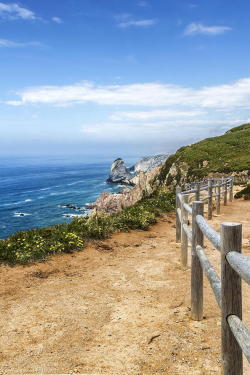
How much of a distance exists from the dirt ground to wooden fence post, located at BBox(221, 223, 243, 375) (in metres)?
1.12

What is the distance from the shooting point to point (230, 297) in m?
3.32

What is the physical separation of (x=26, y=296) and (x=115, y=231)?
6084 millimetres

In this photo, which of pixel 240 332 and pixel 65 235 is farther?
pixel 65 235

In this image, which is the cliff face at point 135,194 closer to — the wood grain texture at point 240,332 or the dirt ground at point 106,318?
the dirt ground at point 106,318

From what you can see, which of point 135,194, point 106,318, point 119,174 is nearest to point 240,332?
point 106,318

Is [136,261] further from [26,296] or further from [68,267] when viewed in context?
[26,296]

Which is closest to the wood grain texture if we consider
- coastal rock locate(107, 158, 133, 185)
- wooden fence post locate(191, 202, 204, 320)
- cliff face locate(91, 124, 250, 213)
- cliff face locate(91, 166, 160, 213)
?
wooden fence post locate(191, 202, 204, 320)

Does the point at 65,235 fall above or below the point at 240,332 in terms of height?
below

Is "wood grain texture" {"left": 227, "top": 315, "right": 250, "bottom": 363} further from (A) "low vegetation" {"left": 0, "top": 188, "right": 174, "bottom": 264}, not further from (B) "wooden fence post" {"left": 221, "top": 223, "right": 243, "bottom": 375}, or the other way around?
(A) "low vegetation" {"left": 0, "top": 188, "right": 174, "bottom": 264}

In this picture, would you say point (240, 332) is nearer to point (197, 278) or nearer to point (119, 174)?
point (197, 278)

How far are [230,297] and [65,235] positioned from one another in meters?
8.95

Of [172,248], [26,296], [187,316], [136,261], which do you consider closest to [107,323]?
[187,316]

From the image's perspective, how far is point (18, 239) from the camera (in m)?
11.0

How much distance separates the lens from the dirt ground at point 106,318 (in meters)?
4.77
